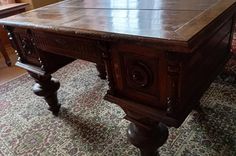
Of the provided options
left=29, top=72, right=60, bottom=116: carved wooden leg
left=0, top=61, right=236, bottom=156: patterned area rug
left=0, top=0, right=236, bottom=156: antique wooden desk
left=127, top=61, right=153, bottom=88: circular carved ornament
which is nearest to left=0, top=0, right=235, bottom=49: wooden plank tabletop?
left=0, top=0, right=236, bottom=156: antique wooden desk

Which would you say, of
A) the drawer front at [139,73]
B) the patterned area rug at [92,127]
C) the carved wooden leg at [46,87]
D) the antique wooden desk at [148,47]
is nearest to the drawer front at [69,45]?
the antique wooden desk at [148,47]

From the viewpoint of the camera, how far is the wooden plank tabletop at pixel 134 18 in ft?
2.37

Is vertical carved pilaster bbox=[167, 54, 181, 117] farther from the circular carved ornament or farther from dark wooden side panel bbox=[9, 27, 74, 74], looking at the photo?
dark wooden side panel bbox=[9, 27, 74, 74]

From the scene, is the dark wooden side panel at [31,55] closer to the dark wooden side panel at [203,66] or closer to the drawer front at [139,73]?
the drawer front at [139,73]

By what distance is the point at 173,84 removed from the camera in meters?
0.72

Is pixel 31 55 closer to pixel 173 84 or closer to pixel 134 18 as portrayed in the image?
pixel 134 18

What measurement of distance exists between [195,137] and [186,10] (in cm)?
71

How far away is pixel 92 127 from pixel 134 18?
80 centimetres

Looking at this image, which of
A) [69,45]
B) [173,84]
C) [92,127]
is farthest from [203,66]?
[92,127]

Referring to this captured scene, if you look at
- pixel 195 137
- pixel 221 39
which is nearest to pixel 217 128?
pixel 195 137

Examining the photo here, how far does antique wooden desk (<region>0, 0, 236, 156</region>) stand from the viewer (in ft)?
2.31

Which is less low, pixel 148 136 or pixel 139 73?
pixel 139 73

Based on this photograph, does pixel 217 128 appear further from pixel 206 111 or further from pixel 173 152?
pixel 173 152

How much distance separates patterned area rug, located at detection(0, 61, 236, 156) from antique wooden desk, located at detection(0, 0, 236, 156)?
333 mm
